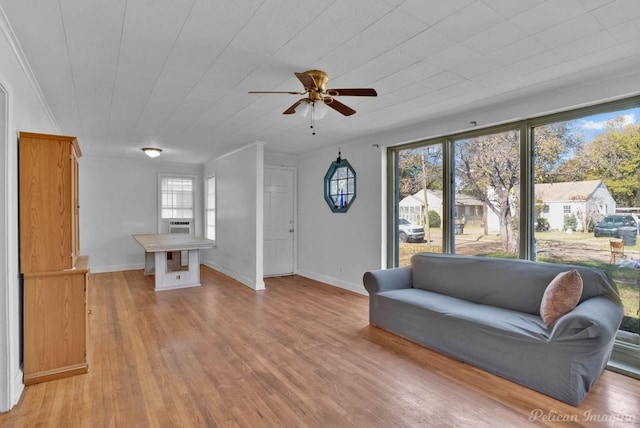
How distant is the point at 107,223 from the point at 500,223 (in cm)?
723

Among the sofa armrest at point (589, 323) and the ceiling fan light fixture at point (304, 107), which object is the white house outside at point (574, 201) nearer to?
the sofa armrest at point (589, 323)

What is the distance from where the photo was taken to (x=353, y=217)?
5.46m

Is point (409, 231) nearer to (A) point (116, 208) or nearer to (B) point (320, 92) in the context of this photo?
(B) point (320, 92)

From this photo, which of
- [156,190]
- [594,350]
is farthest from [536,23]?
[156,190]

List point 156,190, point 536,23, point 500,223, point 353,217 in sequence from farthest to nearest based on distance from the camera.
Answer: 1. point 156,190
2. point 353,217
3. point 500,223
4. point 536,23

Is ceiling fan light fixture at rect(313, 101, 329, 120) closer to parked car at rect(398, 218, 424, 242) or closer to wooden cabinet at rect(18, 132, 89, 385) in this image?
wooden cabinet at rect(18, 132, 89, 385)

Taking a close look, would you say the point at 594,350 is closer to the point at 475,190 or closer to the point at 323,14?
the point at 475,190

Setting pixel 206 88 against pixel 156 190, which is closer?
pixel 206 88

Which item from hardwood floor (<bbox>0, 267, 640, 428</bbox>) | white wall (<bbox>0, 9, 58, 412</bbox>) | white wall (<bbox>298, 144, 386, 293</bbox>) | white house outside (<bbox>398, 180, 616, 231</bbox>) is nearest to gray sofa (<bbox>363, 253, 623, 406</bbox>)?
hardwood floor (<bbox>0, 267, 640, 428</bbox>)

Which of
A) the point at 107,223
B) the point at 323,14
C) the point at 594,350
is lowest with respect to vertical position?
the point at 594,350

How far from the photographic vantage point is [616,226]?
293 cm

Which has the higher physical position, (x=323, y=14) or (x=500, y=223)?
(x=323, y=14)

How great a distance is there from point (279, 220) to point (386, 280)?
130 inches

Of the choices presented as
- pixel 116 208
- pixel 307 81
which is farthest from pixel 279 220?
Answer: pixel 307 81
